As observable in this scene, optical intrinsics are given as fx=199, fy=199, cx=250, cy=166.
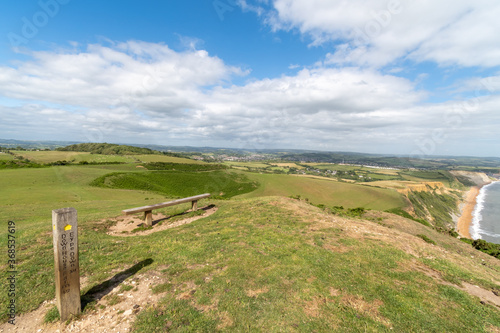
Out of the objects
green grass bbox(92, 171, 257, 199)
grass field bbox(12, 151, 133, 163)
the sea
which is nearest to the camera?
green grass bbox(92, 171, 257, 199)

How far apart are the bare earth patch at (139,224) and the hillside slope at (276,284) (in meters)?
1.27

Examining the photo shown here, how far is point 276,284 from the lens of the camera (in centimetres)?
659

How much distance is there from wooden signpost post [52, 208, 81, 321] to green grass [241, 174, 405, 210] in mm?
46248

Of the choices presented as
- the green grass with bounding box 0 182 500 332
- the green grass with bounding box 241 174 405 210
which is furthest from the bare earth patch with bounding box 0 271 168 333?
the green grass with bounding box 241 174 405 210

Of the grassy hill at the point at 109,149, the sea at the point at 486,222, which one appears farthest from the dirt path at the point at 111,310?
the grassy hill at the point at 109,149

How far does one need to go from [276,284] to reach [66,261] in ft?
19.0

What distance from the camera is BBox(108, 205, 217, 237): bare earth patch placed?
39.0 feet

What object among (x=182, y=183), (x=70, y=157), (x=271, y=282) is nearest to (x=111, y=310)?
(x=271, y=282)

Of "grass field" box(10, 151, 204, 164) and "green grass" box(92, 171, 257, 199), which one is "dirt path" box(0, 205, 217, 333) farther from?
"grass field" box(10, 151, 204, 164)

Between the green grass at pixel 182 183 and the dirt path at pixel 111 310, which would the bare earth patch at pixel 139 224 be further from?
the green grass at pixel 182 183

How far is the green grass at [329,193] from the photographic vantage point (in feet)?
177

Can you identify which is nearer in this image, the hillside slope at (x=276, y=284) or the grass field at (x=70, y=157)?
the hillside slope at (x=276, y=284)

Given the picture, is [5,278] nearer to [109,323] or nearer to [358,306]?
[109,323]

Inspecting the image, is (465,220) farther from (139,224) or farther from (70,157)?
(70,157)
